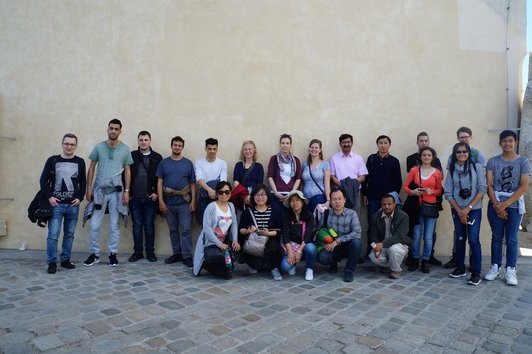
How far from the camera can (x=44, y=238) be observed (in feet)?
20.6

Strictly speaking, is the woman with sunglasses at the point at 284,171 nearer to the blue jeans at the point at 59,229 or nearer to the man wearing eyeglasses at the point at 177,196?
the man wearing eyeglasses at the point at 177,196

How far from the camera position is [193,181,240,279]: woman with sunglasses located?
480cm

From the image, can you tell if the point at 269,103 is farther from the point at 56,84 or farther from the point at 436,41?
the point at 56,84

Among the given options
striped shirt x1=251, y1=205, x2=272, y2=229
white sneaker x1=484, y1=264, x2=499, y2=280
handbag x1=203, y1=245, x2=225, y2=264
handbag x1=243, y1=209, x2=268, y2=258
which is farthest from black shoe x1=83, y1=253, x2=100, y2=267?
white sneaker x1=484, y1=264, x2=499, y2=280

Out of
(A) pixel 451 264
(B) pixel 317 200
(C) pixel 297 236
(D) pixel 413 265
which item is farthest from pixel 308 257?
(A) pixel 451 264

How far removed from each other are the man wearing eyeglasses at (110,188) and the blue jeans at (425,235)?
4.34 meters

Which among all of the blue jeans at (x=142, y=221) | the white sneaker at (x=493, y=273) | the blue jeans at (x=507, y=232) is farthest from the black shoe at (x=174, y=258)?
the blue jeans at (x=507, y=232)

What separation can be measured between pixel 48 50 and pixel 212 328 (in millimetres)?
5761

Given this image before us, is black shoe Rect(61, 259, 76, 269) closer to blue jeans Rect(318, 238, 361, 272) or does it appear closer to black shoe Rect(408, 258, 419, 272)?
blue jeans Rect(318, 238, 361, 272)

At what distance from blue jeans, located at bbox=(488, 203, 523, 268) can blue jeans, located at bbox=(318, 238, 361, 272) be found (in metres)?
1.79

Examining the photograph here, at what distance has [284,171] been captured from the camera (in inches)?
220

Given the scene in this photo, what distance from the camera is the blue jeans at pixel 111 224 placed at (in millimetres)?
5395

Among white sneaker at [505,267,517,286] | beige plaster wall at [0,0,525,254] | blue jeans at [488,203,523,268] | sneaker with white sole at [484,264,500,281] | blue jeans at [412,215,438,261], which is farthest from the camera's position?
beige plaster wall at [0,0,525,254]

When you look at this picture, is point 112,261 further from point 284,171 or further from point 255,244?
point 284,171
